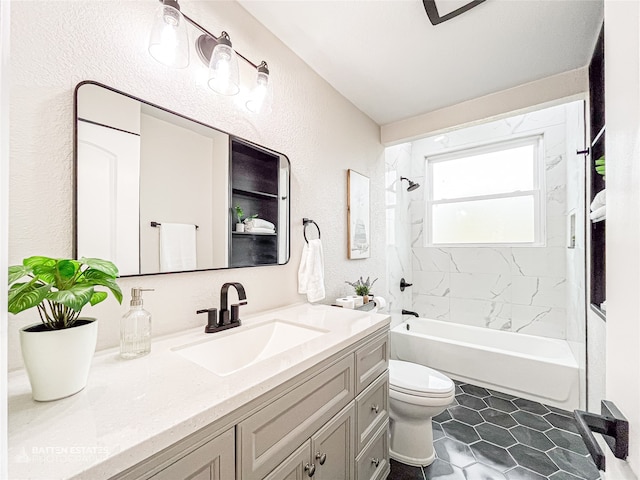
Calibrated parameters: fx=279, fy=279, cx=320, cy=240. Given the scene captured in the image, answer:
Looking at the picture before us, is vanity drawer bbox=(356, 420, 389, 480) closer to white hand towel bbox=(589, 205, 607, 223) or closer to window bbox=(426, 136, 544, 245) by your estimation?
white hand towel bbox=(589, 205, 607, 223)

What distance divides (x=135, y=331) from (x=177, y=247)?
1.20 feet

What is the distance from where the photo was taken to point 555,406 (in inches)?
85.6

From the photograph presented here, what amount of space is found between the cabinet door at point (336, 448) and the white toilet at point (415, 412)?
586mm

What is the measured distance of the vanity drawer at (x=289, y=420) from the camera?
72 cm

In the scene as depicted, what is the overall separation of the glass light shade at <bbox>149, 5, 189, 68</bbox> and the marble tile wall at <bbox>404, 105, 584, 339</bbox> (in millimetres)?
2773

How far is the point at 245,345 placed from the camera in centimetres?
121

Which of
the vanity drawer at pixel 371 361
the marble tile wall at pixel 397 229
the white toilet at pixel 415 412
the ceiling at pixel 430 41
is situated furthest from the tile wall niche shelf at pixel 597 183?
the marble tile wall at pixel 397 229

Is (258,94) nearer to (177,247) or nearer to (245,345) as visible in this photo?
(177,247)

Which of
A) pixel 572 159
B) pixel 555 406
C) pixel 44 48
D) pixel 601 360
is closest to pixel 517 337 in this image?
pixel 555 406

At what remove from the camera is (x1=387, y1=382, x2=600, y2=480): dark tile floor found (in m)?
1.54

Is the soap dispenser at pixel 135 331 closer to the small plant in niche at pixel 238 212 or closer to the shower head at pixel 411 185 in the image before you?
the small plant in niche at pixel 238 212

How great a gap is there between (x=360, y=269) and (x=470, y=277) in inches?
62.4

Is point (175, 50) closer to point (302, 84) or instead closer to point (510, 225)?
point (302, 84)

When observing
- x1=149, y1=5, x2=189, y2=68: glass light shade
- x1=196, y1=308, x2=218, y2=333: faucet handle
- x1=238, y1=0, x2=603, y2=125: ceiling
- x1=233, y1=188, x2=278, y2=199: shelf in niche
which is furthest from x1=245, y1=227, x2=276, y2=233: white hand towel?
x1=238, y1=0, x2=603, y2=125: ceiling
